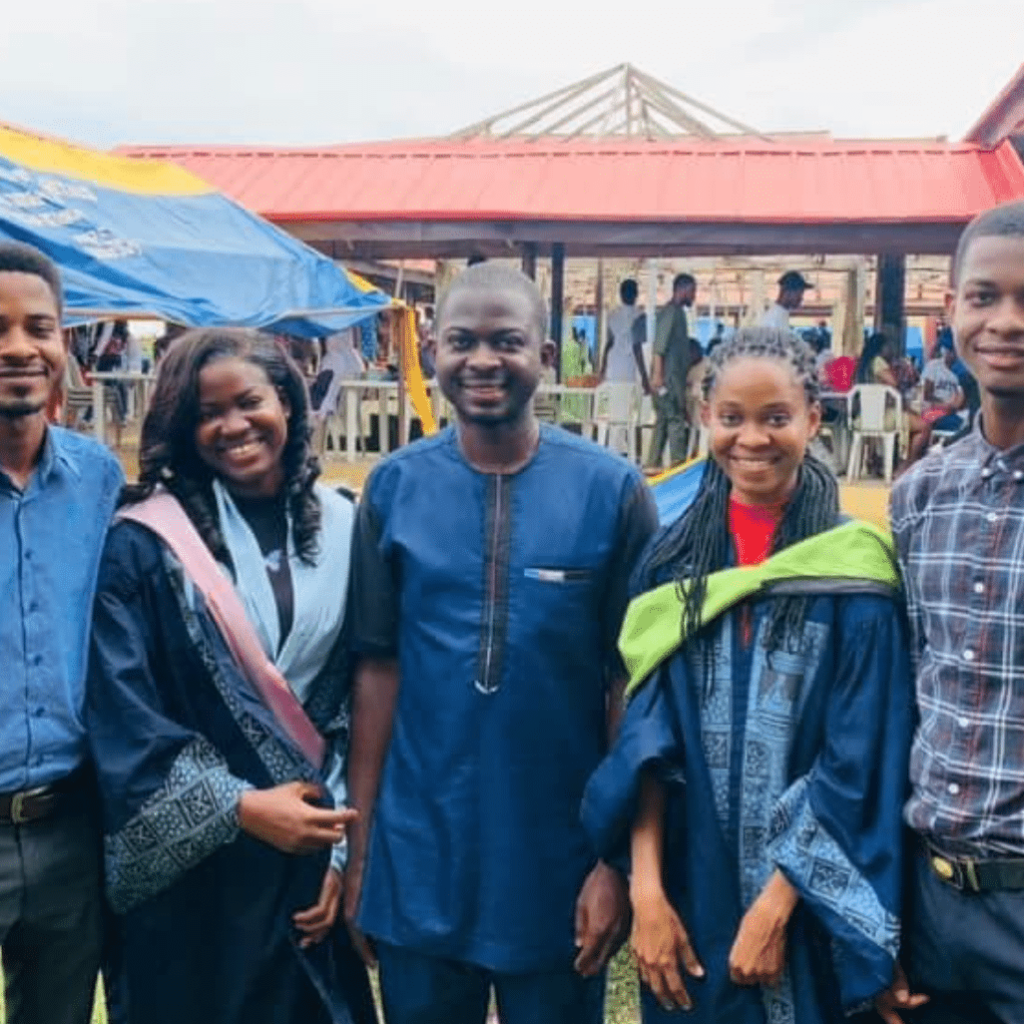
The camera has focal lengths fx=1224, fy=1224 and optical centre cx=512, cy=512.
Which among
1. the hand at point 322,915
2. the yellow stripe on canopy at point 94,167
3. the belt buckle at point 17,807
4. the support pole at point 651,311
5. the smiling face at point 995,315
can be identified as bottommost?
the hand at point 322,915

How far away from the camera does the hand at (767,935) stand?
1903 millimetres

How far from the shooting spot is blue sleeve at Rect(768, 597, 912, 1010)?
1.84 metres

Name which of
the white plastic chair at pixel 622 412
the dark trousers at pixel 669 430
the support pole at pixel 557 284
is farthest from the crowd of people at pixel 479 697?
the support pole at pixel 557 284

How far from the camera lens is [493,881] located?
2.21 m

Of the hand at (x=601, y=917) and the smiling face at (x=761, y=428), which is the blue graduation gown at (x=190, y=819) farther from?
the smiling face at (x=761, y=428)

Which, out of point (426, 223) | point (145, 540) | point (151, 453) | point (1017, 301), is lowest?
point (145, 540)

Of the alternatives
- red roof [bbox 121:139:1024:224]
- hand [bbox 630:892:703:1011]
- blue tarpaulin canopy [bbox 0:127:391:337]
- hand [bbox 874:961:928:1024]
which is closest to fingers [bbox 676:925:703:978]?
hand [bbox 630:892:703:1011]

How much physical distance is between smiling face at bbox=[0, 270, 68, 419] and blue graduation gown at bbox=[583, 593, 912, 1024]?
125cm

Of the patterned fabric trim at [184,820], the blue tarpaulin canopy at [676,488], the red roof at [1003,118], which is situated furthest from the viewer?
the red roof at [1003,118]

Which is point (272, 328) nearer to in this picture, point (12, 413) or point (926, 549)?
point (12, 413)

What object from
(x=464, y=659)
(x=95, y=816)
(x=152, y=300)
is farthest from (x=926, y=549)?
(x=152, y=300)

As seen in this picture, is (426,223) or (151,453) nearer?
(151,453)

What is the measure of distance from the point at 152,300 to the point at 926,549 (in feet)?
20.1

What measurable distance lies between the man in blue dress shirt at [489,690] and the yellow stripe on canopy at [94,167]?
20.5ft
